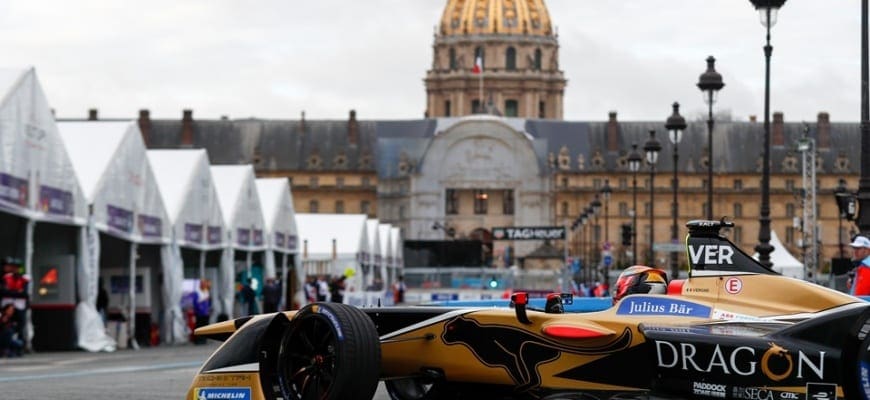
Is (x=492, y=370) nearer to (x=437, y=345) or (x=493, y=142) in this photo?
(x=437, y=345)

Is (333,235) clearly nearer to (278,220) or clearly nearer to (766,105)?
(278,220)

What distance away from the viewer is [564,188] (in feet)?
619

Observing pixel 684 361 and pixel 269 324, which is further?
pixel 269 324

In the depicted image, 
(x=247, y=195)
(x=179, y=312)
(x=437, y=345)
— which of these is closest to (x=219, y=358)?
(x=437, y=345)

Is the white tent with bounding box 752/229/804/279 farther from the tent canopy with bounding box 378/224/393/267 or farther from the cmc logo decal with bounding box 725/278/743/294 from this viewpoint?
the cmc logo decal with bounding box 725/278/743/294

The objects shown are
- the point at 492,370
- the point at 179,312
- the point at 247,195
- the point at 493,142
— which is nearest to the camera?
the point at 492,370

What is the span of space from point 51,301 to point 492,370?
23672 millimetres

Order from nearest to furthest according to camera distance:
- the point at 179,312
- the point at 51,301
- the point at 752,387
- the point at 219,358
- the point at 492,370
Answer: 1. the point at 752,387
2. the point at 492,370
3. the point at 219,358
4. the point at 51,301
5. the point at 179,312

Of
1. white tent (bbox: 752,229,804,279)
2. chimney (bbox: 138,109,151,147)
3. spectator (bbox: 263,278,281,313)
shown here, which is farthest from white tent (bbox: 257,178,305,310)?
chimney (bbox: 138,109,151,147)

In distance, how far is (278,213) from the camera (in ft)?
172

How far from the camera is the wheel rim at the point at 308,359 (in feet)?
35.0

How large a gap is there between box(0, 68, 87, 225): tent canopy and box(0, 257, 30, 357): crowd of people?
3.10ft

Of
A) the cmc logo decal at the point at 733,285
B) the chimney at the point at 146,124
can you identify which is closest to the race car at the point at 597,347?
the cmc logo decal at the point at 733,285

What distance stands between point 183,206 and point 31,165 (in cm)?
961
